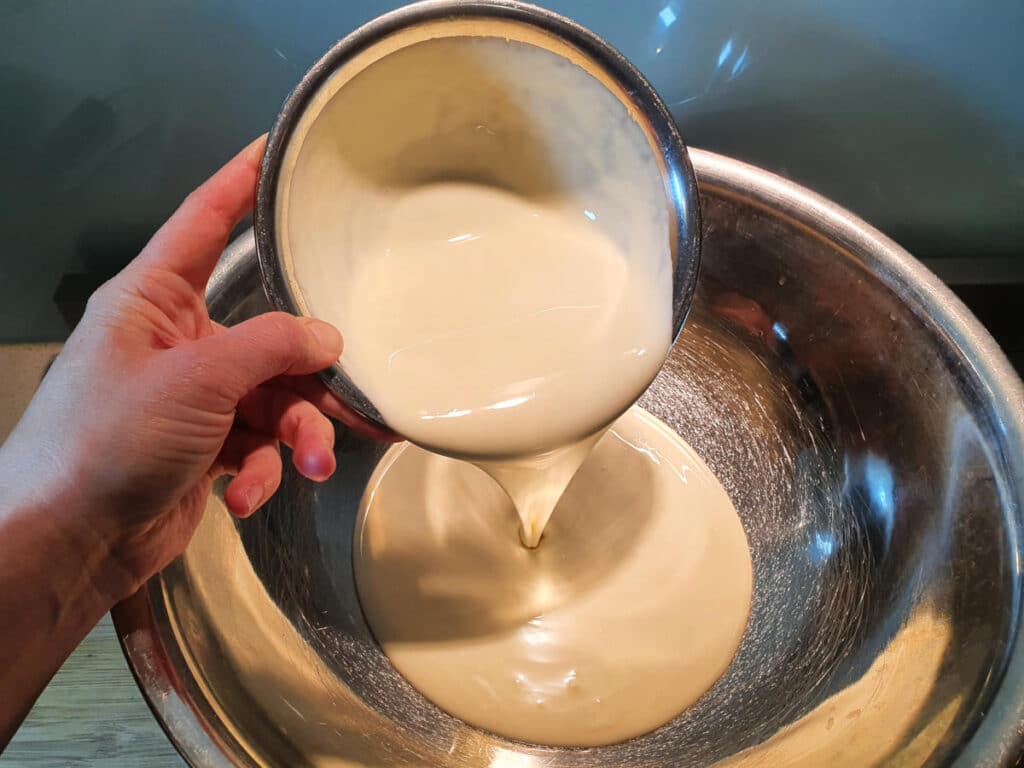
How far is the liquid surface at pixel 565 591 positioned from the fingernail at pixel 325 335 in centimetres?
40

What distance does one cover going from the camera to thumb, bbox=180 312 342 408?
2.21 feet

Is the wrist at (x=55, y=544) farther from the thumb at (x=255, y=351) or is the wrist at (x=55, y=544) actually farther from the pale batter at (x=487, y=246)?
the pale batter at (x=487, y=246)

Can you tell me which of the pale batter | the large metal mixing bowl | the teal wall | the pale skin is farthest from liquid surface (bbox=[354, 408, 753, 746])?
the teal wall

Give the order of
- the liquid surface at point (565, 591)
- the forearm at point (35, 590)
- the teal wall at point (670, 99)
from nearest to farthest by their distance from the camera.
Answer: the forearm at point (35, 590) < the liquid surface at point (565, 591) < the teal wall at point (670, 99)

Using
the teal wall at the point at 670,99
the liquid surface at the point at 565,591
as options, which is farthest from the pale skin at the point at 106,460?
the teal wall at the point at 670,99

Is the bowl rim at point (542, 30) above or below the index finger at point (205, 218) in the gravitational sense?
above

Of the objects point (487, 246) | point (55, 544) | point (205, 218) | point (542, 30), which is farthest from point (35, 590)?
point (542, 30)

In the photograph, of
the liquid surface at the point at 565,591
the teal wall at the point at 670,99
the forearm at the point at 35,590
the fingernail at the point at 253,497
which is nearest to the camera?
the forearm at the point at 35,590

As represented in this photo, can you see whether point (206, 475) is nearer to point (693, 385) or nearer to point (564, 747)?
point (564, 747)

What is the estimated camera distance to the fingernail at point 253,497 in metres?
0.79

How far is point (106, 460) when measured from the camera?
0.66 metres

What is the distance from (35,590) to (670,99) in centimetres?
102

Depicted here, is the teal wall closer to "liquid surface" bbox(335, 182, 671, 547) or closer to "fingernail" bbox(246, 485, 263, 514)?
"liquid surface" bbox(335, 182, 671, 547)

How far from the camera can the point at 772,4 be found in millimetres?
1081
